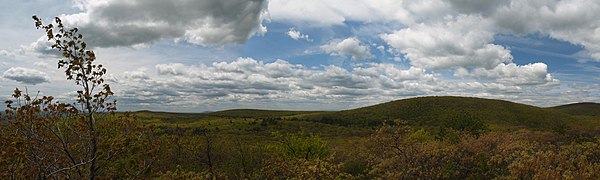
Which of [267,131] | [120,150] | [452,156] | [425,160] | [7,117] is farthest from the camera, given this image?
[267,131]

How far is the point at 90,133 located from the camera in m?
9.84

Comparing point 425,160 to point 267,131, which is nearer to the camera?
point 425,160

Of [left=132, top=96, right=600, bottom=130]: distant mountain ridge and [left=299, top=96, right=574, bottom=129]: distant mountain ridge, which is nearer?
[left=132, top=96, right=600, bottom=130]: distant mountain ridge

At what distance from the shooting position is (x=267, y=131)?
123m

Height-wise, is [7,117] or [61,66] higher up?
[61,66]

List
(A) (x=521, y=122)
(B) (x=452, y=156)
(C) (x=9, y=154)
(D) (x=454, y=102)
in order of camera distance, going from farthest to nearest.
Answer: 1. (D) (x=454, y=102)
2. (A) (x=521, y=122)
3. (B) (x=452, y=156)
4. (C) (x=9, y=154)

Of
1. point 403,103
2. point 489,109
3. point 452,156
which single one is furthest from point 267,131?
point 489,109

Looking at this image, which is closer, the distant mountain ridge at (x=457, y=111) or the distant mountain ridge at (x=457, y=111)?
the distant mountain ridge at (x=457, y=111)

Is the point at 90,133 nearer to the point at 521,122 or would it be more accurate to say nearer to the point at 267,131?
the point at 267,131

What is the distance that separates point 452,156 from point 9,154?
3533cm

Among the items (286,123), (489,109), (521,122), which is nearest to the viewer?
(286,123)

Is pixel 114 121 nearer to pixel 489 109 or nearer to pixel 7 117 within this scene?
pixel 7 117

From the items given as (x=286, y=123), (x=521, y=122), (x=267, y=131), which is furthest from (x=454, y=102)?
(x=267, y=131)

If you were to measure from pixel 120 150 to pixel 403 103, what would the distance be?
200031mm
